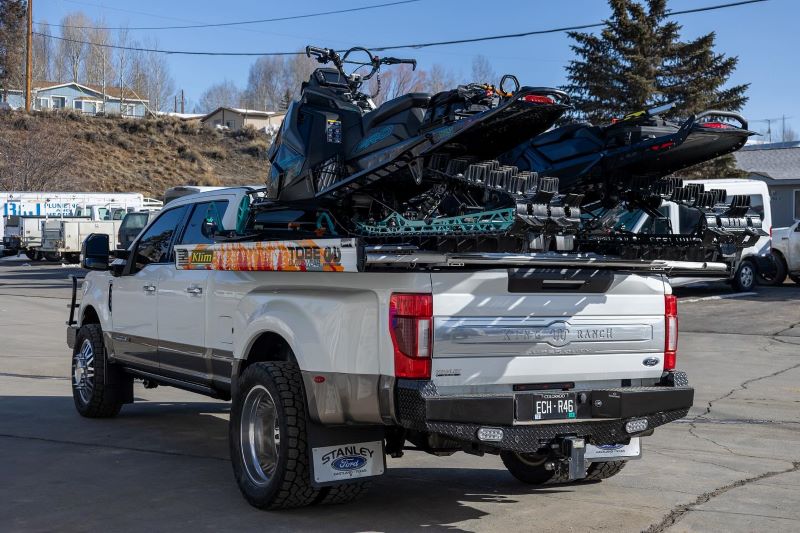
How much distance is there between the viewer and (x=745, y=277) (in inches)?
917

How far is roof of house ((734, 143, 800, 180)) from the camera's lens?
125 feet

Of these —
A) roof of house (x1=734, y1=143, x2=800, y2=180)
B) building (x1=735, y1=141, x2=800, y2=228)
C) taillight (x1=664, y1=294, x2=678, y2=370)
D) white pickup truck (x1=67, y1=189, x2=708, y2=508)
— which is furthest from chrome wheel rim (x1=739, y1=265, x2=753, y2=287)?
taillight (x1=664, y1=294, x2=678, y2=370)

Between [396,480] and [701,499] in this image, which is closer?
[701,499]

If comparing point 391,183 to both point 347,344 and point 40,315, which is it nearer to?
point 347,344

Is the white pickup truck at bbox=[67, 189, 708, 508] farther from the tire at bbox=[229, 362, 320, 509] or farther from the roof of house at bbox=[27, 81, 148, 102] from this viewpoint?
the roof of house at bbox=[27, 81, 148, 102]

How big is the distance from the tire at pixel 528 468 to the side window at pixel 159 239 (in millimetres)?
3332

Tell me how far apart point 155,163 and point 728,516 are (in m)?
69.3

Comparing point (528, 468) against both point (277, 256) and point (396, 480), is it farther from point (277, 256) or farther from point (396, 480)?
point (277, 256)

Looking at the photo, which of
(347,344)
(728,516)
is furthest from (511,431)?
(728,516)

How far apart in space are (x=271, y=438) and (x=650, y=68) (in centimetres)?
3238

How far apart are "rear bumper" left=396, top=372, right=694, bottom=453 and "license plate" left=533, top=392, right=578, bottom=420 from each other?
0.11 feet

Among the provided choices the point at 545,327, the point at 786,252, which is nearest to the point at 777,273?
the point at 786,252

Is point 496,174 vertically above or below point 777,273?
above

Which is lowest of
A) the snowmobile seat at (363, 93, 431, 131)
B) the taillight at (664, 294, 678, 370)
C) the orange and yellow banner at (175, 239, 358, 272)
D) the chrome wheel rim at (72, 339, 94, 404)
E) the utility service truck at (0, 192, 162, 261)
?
the chrome wheel rim at (72, 339, 94, 404)
